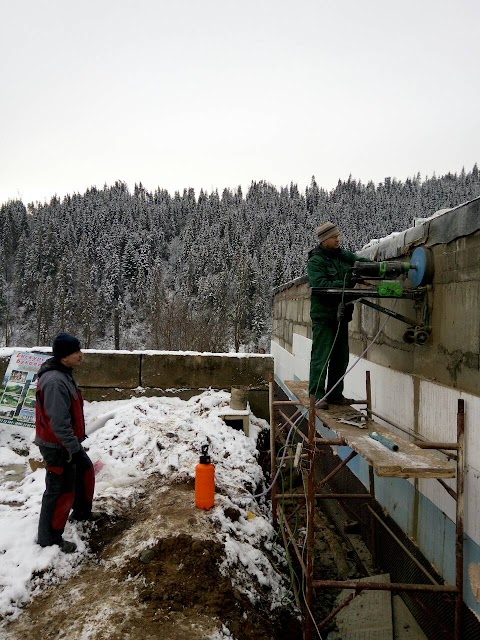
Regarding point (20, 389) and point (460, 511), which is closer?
point (460, 511)

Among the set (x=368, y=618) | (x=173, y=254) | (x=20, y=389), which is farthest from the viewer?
(x=173, y=254)

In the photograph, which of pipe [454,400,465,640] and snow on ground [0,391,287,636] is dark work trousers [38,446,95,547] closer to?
snow on ground [0,391,287,636]

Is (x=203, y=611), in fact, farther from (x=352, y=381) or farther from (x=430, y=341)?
(x=352, y=381)

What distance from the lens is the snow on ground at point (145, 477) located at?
363 cm

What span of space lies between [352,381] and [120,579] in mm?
3817

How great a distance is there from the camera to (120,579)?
350 cm

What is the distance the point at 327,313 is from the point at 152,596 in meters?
2.95

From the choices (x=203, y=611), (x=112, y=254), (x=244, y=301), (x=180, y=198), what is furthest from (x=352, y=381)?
(x=180, y=198)

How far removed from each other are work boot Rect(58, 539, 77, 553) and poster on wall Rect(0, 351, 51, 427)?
13.7 ft

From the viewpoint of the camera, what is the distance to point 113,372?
862 centimetres

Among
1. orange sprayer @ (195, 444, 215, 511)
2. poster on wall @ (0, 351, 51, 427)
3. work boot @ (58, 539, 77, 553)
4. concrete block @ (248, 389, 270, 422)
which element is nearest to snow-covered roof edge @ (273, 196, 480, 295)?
orange sprayer @ (195, 444, 215, 511)

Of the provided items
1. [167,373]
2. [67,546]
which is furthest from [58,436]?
[167,373]

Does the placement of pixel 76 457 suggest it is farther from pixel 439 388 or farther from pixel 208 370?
pixel 208 370

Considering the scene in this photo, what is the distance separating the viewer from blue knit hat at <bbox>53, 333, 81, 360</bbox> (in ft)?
13.3
